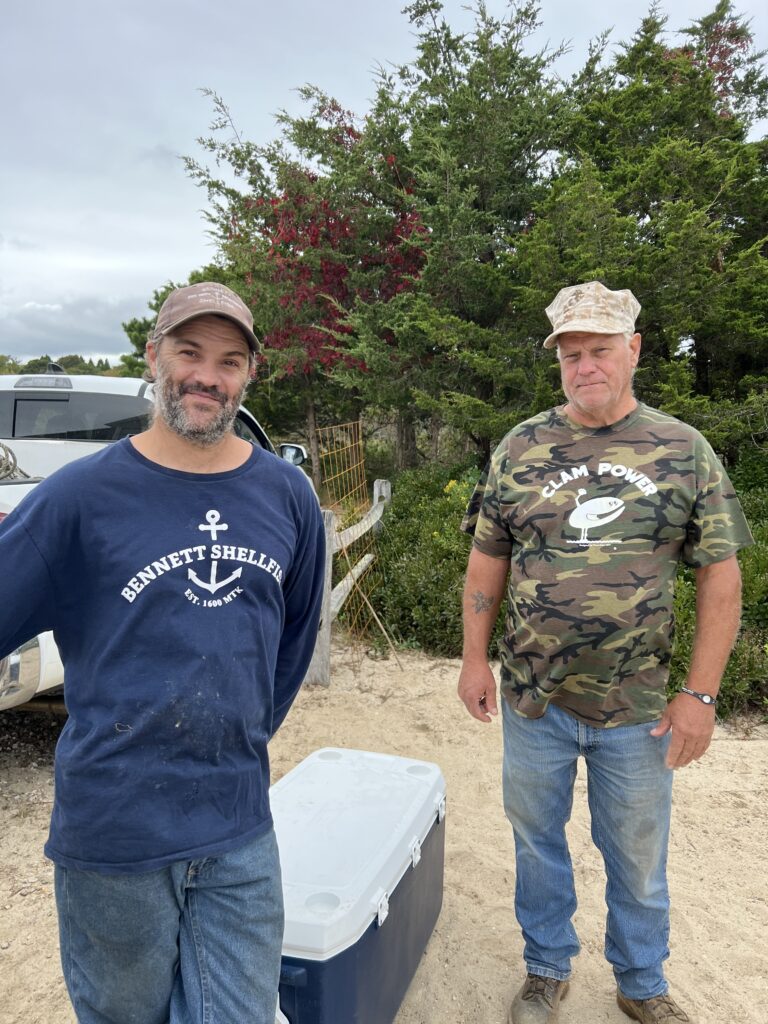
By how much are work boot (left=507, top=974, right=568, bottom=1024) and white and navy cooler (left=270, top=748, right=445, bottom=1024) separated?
353mm

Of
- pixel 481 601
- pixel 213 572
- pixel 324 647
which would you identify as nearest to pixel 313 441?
pixel 324 647

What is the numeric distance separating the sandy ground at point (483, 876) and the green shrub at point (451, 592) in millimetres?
407

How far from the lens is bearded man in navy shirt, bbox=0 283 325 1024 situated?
1.28 m

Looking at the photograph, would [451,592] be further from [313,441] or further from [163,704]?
[313,441]

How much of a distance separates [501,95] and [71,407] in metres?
7.80

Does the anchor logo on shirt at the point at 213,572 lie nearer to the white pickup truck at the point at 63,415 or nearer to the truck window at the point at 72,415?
the white pickup truck at the point at 63,415

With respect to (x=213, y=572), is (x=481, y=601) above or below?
below

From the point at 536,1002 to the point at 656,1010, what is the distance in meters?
0.36

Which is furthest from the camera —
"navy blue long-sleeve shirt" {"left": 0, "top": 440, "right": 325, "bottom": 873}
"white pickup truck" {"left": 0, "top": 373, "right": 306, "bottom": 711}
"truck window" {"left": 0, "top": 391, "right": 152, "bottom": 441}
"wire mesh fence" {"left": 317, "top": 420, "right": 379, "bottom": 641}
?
"wire mesh fence" {"left": 317, "top": 420, "right": 379, "bottom": 641}

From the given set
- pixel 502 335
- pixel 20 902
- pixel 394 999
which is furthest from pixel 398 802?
pixel 502 335

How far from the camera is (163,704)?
1.30 metres

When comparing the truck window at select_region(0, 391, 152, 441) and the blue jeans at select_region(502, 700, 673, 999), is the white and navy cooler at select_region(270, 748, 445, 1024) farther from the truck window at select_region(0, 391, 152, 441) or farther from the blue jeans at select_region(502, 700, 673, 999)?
the truck window at select_region(0, 391, 152, 441)

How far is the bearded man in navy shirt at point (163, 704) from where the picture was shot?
128 centimetres

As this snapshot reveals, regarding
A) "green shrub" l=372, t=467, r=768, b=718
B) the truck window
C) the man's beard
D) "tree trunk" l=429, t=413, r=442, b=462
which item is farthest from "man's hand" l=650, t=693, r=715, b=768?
"tree trunk" l=429, t=413, r=442, b=462
